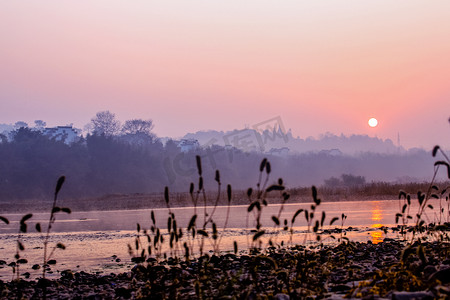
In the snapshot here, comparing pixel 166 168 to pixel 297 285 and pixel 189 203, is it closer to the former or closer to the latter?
pixel 189 203

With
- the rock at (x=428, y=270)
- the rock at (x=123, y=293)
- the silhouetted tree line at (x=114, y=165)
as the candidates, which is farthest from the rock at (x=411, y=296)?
the silhouetted tree line at (x=114, y=165)

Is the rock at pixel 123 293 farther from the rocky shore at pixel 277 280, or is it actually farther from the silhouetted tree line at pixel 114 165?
the silhouetted tree line at pixel 114 165

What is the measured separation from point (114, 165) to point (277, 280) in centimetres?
9565

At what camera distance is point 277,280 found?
9148 mm

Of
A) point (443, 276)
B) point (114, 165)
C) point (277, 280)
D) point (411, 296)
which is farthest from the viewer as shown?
point (114, 165)

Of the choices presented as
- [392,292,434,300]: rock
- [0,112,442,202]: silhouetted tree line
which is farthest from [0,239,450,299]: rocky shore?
[0,112,442,202]: silhouetted tree line

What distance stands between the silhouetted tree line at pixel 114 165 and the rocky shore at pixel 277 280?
83907 millimetres

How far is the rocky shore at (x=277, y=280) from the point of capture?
683cm

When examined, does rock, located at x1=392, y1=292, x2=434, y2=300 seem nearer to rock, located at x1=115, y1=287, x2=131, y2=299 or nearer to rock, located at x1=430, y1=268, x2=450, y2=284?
rock, located at x1=430, y1=268, x2=450, y2=284

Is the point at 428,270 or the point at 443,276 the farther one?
the point at 428,270

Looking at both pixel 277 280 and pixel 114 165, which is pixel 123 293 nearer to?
pixel 277 280

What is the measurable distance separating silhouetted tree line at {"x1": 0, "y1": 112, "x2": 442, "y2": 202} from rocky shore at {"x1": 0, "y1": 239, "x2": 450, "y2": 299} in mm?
83907

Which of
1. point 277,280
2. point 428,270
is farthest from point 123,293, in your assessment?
point 428,270

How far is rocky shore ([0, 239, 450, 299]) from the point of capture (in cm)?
683
